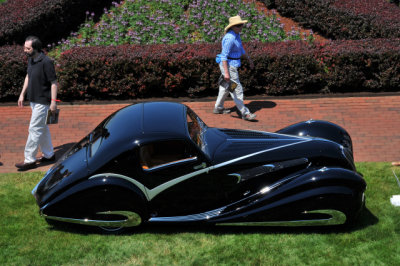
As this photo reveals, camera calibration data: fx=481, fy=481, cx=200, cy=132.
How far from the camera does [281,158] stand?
5652 millimetres

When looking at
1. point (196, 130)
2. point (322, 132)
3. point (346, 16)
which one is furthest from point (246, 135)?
point (346, 16)

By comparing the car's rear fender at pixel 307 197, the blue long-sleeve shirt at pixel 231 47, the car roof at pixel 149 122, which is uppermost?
the blue long-sleeve shirt at pixel 231 47

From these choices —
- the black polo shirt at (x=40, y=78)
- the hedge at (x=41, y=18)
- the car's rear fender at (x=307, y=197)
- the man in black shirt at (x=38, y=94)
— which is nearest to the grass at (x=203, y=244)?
the car's rear fender at (x=307, y=197)

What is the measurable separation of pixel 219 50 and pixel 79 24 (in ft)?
16.9

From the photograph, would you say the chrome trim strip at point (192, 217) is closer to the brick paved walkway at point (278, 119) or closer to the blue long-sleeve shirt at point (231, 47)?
the brick paved walkway at point (278, 119)

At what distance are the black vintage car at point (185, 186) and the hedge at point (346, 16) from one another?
692 cm

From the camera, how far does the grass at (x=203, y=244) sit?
5113mm

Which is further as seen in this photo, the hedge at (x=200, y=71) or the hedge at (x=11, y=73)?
the hedge at (x=200, y=71)

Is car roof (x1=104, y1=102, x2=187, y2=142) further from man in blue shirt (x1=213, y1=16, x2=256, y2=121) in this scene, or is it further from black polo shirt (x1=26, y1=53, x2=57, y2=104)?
man in blue shirt (x1=213, y1=16, x2=256, y2=121)

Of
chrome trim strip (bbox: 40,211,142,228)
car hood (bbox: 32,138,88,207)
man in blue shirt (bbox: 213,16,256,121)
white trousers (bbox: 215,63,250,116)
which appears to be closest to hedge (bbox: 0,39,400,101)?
white trousers (bbox: 215,63,250,116)

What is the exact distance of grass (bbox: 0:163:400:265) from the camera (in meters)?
5.11

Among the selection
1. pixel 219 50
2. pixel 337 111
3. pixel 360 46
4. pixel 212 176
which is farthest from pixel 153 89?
pixel 212 176

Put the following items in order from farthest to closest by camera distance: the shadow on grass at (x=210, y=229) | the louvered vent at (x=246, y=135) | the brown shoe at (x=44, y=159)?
the brown shoe at (x=44, y=159), the louvered vent at (x=246, y=135), the shadow on grass at (x=210, y=229)

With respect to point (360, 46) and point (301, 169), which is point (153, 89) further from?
point (301, 169)
